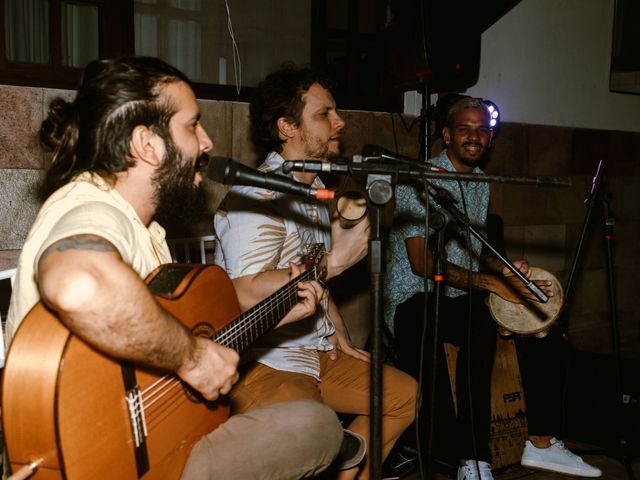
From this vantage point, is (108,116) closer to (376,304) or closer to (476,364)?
(376,304)

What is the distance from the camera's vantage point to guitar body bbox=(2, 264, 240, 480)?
1.18 meters

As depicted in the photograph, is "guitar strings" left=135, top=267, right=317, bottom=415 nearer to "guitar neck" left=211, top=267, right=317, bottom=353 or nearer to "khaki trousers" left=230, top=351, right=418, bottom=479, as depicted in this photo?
"guitar neck" left=211, top=267, right=317, bottom=353

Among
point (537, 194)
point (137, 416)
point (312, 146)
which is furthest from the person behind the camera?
point (537, 194)

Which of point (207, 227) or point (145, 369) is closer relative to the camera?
point (145, 369)

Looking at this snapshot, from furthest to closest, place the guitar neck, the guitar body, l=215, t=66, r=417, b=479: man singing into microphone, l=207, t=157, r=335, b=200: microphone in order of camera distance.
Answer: l=215, t=66, r=417, b=479: man singing into microphone < the guitar neck < l=207, t=157, r=335, b=200: microphone < the guitar body

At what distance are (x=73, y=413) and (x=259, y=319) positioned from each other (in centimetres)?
68

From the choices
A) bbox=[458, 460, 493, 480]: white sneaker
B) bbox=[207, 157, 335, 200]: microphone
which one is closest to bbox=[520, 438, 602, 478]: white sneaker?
bbox=[458, 460, 493, 480]: white sneaker

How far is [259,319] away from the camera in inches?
71.0

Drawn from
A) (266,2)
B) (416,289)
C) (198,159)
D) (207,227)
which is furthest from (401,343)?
(266,2)

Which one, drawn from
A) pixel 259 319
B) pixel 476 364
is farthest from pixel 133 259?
pixel 476 364

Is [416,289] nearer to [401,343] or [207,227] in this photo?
[401,343]

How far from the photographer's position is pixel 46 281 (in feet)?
3.96

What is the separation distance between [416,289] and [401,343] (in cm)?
28

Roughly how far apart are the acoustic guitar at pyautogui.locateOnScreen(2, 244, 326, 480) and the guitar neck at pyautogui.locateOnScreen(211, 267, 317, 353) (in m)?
0.09
